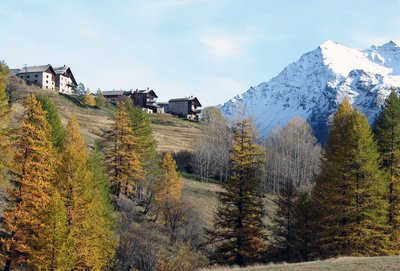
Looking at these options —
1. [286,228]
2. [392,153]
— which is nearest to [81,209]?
[286,228]

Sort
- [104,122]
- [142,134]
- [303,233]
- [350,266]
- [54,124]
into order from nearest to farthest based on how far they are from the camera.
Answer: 1. [350,266]
2. [303,233]
3. [54,124]
4. [142,134]
5. [104,122]

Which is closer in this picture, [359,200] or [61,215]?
[61,215]

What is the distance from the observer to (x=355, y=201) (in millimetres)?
32406

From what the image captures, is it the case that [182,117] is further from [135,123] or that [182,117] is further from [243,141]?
[243,141]

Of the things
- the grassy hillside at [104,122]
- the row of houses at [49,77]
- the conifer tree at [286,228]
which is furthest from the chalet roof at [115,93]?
the conifer tree at [286,228]

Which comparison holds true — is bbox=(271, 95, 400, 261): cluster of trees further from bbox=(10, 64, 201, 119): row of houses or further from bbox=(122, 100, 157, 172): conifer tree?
bbox=(10, 64, 201, 119): row of houses

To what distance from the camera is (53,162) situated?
3269 cm

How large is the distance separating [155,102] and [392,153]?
12807cm

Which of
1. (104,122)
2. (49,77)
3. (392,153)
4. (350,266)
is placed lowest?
(350,266)

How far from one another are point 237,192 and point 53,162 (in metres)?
14.3

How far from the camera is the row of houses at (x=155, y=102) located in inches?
6132

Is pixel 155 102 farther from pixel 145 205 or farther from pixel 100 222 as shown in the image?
pixel 100 222

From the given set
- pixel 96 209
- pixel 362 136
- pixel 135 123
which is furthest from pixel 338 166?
pixel 135 123

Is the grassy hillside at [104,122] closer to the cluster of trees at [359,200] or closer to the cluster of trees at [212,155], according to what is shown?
the cluster of trees at [212,155]
